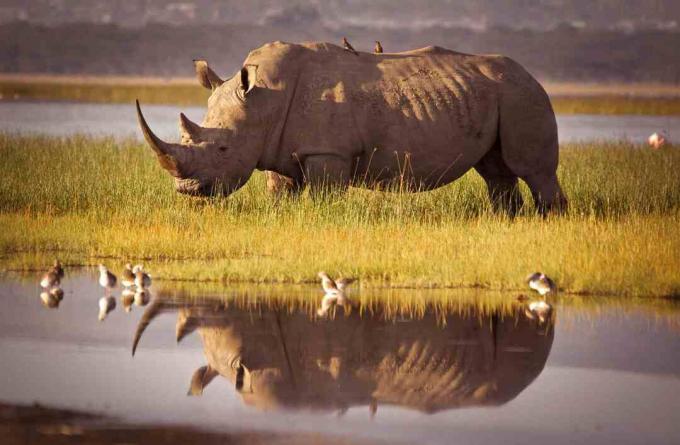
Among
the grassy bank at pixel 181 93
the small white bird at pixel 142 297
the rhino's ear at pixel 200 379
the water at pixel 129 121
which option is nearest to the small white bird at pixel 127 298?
the small white bird at pixel 142 297

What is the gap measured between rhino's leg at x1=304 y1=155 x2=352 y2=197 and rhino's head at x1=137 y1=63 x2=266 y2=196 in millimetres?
486

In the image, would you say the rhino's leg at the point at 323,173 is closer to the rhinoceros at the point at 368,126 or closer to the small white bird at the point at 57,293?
the rhinoceros at the point at 368,126

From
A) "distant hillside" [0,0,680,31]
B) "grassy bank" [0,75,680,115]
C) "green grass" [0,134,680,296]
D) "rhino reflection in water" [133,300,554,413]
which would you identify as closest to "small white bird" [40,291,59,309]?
"rhino reflection in water" [133,300,554,413]

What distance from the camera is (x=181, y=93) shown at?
65.4 metres

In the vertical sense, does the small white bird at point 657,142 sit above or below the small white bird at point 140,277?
above

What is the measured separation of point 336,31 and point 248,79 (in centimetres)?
7441

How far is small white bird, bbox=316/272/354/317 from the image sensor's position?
39.7ft

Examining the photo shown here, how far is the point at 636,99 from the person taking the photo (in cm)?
6366

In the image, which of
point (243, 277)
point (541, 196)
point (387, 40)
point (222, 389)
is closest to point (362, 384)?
point (222, 389)

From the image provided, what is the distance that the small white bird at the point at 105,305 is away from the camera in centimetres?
1172

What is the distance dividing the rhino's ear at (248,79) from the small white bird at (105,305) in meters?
3.93

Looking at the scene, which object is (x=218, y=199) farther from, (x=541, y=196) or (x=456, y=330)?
(x=456, y=330)

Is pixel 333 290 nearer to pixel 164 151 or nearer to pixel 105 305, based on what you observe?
pixel 105 305

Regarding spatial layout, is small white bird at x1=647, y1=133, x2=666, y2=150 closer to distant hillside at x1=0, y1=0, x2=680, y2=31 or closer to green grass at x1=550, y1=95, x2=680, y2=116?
green grass at x1=550, y1=95, x2=680, y2=116
